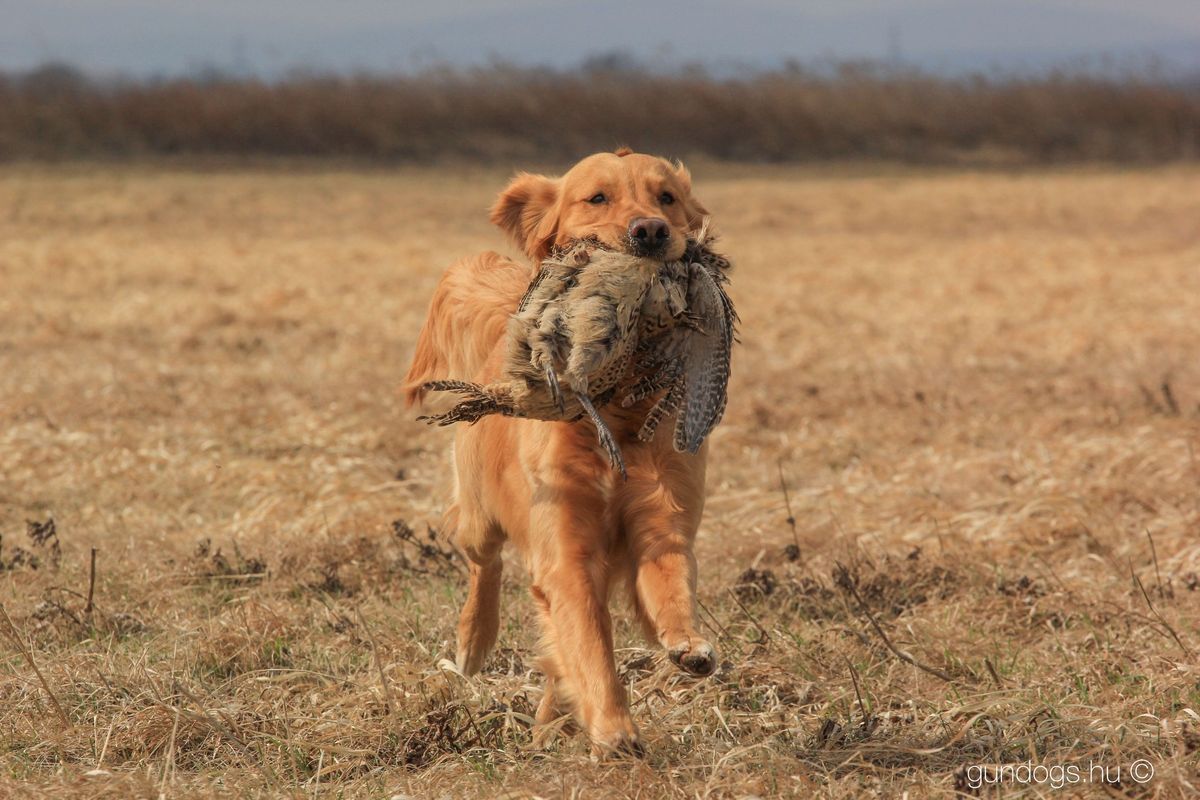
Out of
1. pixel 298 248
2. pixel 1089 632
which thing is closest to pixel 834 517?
pixel 1089 632

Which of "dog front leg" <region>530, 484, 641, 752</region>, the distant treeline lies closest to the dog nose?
"dog front leg" <region>530, 484, 641, 752</region>

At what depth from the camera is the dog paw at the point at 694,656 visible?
2686mm

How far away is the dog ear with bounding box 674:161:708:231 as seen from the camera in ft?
12.5

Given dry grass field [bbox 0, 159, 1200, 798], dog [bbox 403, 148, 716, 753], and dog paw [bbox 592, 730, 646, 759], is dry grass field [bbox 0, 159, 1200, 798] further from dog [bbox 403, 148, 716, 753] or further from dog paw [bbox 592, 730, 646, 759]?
dog [bbox 403, 148, 716, 753]

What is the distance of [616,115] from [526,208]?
68.6 ft

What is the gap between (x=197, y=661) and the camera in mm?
3715

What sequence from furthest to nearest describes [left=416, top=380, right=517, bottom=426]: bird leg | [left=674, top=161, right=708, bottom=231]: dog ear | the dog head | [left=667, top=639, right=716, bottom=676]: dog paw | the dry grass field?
1. [left=674, top=161, right=708, bottom=231]: dog ear
2. the dog head
3. the dry grass field
4. [left=416, top=380, right=517, bottom=426]: bird leg
5. [left=667, top=639, right=716, bottom=676]: dog paw

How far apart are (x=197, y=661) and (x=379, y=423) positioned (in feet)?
9.40

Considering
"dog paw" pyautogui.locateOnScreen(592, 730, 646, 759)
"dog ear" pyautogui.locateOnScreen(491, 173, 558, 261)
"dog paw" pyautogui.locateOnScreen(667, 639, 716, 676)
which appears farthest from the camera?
"dog ear" pyautogui.locateOnScreen(491, 173, 558, 261)

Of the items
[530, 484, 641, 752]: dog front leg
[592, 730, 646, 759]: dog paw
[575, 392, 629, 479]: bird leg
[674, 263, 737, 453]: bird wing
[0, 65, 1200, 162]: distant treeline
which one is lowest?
[592, 730, 646, 759]: dog paw

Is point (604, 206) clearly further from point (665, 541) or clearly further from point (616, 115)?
point (616, 115)

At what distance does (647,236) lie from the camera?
319 cm

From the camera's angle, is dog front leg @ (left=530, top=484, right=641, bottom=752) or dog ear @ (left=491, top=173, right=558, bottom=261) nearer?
dog front leg @ (left=530, top=484, right=641, bottom=752)

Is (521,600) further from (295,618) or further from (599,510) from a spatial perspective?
(599,510)
